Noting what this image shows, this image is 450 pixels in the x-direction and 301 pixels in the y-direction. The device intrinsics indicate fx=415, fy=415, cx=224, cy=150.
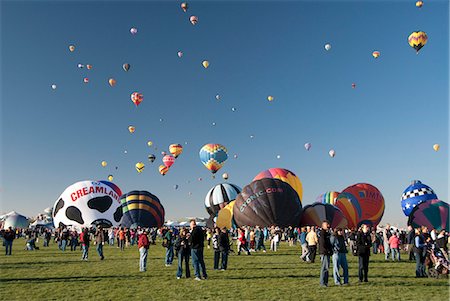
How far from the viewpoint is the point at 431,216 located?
1252 inches

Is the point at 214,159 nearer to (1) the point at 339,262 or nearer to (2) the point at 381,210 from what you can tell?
(2) the point at 381,210

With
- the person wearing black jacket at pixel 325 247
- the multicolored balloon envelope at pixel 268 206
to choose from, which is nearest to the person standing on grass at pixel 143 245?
the person wearing black jacket at pixel 325 247

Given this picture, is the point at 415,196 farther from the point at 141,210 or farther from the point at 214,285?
the point at 214,285

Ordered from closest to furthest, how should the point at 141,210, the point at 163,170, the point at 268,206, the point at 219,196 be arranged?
1. the point at 268,206
2. the point at 141,210
3. the point at 163,170
4. the point at 219,196

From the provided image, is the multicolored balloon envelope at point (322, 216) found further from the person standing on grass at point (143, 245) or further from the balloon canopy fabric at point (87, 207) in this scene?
the person standing on grass at point (143, 245)

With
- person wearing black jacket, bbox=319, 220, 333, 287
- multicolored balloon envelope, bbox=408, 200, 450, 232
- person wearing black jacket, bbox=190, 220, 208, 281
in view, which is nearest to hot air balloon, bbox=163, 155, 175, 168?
multicolored balloon envelope, bbox=408, 200, 450, 232

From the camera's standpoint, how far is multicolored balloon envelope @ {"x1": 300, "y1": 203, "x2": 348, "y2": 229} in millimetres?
38013

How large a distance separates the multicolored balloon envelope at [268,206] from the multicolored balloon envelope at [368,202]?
11568 mm

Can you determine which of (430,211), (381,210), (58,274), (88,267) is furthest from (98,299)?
(381,210)

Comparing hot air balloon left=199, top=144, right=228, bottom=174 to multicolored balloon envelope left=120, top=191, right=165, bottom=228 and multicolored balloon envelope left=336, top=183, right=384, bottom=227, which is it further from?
multicolored balloon envelope left=336, top=183, right=384, bottom=227

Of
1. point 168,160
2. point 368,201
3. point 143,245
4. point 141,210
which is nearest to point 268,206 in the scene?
point 368,201

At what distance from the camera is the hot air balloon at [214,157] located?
54.2 metres

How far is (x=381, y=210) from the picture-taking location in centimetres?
4838

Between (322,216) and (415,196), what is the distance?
1578cm
